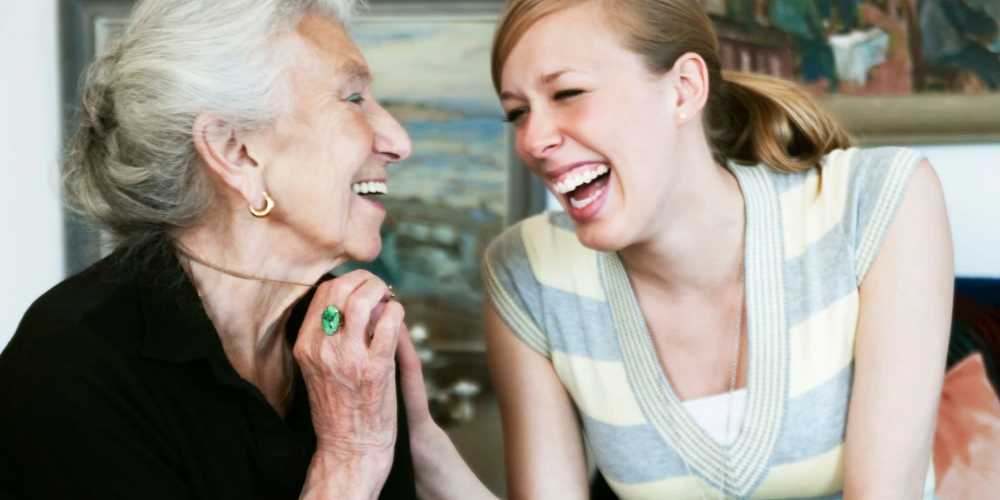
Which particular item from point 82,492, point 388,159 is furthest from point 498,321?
point 82,492

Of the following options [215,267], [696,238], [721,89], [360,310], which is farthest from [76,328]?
[721,89]

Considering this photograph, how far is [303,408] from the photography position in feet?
5.02

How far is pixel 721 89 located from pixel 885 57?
82 cm

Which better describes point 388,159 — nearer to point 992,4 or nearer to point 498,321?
point 498,321

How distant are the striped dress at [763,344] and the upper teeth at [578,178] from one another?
202 millimetres

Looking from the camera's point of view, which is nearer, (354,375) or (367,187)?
(354,375)

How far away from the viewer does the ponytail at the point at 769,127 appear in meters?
1.76

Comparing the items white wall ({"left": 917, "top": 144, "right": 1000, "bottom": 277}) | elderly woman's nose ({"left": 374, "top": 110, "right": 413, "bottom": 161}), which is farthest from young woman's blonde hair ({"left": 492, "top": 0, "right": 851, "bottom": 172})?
white wall ({"left": 917, "top": 144, "right": 1000, "bottom": 277})

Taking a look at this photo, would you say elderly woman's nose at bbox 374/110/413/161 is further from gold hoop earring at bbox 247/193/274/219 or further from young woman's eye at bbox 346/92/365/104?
gold hoop earring at bbox 247/193/274/219

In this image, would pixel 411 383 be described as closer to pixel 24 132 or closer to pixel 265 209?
pixel 265 209

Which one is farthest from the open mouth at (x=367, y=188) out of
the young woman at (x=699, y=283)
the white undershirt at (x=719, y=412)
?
the white undershirt at (x=719, y=412)

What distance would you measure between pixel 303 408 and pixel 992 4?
171 cm

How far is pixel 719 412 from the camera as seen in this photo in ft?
5.46

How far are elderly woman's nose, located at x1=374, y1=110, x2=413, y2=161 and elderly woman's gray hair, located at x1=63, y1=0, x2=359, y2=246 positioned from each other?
15cm
